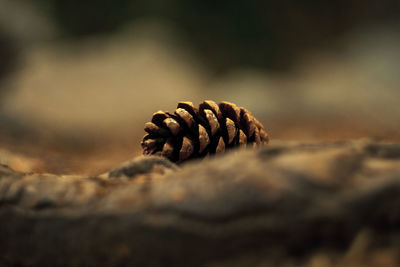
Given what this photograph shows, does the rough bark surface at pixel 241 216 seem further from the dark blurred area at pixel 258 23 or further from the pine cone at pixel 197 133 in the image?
the dark blurred area at pixel 258 23

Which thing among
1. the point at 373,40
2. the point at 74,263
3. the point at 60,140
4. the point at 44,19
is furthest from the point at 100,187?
the point at 373,40

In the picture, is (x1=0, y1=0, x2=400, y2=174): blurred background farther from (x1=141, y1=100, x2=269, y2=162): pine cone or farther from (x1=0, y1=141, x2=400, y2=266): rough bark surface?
(x1=0, y1=141, x2=400, y2=266): rough bark surface

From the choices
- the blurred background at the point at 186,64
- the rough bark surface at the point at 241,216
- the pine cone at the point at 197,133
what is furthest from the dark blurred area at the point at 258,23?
the rough bark surface at the point at 241,216

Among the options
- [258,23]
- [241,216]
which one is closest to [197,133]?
[241,216]

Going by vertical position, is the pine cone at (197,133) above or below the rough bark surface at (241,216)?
above

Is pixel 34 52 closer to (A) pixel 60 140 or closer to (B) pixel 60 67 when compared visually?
(B) pixel 60 67

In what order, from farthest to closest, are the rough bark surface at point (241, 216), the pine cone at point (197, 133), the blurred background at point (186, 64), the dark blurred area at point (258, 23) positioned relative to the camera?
the dark blurred area at point (258, 23)
the blurred background at point (186, 64)
the pine cone at point (197, 133)
the rough bark surface at point (241, 216)
